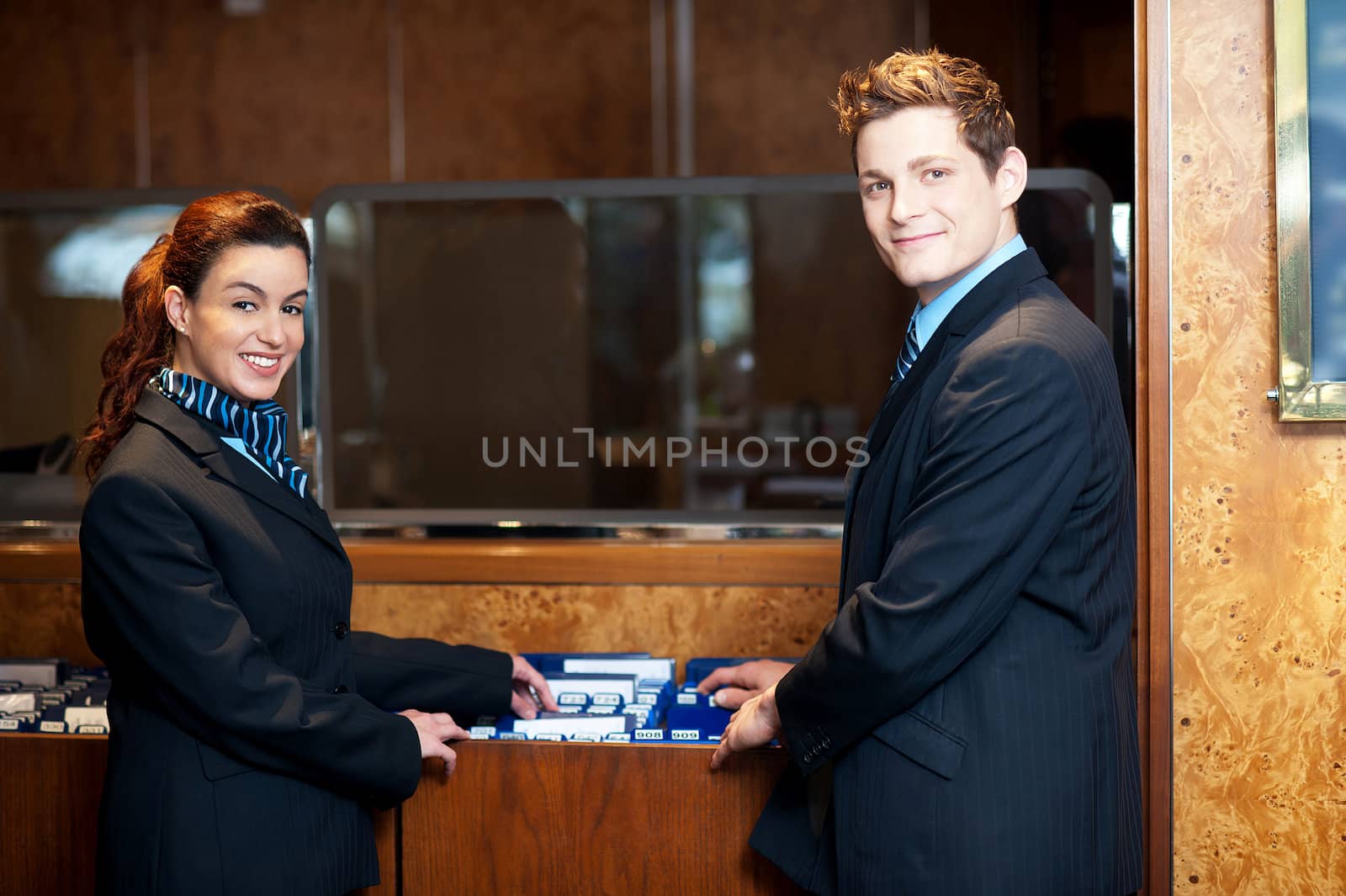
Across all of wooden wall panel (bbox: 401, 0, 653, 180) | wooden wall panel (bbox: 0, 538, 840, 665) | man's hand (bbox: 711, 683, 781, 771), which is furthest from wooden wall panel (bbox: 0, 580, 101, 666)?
wooden wall panel (bbox: 401, 0, 653, 180)

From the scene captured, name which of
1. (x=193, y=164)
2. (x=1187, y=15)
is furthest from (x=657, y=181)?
(x=193, y=164)

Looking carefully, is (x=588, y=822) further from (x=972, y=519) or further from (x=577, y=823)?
(x=972, y=519)

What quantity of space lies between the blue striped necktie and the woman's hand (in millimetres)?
836

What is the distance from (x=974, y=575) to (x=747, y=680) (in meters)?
0.76

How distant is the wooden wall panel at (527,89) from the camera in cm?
465

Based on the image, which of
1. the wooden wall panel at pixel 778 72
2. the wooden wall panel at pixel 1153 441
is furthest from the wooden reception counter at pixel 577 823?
the wooden wall panel at pixel 778 72

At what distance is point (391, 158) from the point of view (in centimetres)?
480

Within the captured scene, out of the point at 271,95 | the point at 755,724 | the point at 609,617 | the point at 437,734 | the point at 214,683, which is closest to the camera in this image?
the point at 214,683

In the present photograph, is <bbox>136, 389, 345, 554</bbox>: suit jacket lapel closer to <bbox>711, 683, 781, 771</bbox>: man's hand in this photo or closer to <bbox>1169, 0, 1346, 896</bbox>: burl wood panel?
<bbox>711, 683, 781, 771</bbox>: man's hand

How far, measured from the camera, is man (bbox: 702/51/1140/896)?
1.35 meters

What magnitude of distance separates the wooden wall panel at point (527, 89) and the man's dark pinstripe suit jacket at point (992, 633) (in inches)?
133

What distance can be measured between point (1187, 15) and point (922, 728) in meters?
1.18

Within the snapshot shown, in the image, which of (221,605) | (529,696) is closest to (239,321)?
(221,605)

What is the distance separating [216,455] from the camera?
1.54 m
